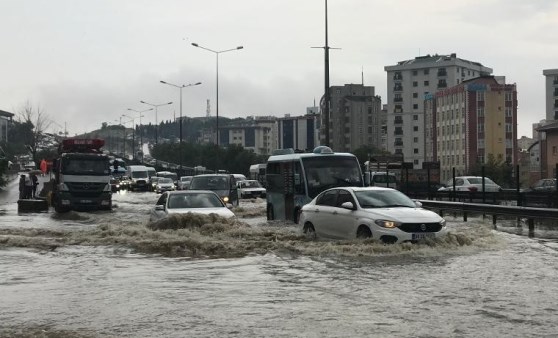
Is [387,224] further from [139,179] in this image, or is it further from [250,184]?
[139,179]

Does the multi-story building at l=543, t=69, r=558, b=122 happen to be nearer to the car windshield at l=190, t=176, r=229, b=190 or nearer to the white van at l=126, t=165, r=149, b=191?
the white van at l=126, t=165, r=149, b=191

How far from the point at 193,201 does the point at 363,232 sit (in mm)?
6325

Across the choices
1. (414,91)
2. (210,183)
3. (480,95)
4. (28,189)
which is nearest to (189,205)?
(210,183)

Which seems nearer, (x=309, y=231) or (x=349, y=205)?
(x=349, y=205)

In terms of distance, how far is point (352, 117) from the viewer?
493 ft

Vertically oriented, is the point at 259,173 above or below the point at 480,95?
below

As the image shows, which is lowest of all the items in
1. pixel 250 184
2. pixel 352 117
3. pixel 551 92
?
pixel 250 184

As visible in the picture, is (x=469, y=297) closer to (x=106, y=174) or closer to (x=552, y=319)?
(x=552, y=319)

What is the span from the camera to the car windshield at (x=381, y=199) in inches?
613

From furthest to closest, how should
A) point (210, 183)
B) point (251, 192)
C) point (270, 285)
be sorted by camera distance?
point (251, 192), point (210, 183), point (270, 285)

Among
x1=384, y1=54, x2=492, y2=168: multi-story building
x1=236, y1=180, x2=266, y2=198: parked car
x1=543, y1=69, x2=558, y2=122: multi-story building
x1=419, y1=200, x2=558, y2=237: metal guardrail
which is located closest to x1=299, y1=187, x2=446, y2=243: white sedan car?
x1=419, y1=200, x2=558, y2=237: metal guardrail

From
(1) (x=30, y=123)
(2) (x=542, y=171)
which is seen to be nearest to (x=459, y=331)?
(2) (x=542, y=171)

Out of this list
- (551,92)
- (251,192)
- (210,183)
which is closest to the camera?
(210,183)

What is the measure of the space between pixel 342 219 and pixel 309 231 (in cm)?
181
